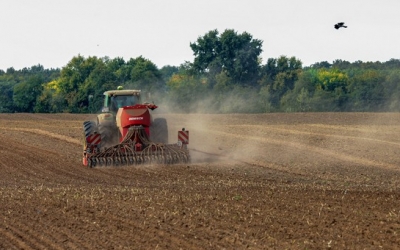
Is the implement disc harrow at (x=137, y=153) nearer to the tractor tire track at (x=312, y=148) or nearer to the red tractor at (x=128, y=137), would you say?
the red tractor at (x=128, y=137)

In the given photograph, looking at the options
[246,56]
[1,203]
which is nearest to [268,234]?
[1,203]

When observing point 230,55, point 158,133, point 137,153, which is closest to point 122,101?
point 158,133

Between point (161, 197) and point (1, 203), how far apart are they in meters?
3.56

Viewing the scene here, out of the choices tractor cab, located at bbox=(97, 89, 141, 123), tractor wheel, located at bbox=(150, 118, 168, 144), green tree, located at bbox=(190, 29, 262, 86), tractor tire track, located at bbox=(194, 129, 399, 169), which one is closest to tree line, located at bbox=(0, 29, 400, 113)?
green tree, located at bbox=(190, 29, 262, 86)

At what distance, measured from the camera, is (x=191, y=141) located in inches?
1433

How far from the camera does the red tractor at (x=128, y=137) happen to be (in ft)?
82.0

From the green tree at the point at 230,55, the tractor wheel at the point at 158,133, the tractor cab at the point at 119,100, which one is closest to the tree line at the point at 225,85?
the green tree at the point at 230,55

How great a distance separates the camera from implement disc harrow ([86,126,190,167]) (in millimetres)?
24812

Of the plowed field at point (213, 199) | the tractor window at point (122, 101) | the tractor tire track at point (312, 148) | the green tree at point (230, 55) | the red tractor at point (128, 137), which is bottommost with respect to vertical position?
the tractor tire track at point (312, 148)

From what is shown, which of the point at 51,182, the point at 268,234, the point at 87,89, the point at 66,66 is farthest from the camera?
the point at 66,66

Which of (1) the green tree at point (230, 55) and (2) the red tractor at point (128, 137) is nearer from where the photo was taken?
(2) the red tractor at point (128, 137)

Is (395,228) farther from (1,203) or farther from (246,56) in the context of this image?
(246,56)

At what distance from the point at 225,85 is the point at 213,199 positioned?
234ft

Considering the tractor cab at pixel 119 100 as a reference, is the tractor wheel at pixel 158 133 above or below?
below
